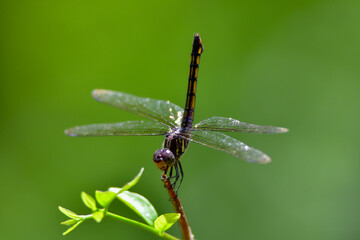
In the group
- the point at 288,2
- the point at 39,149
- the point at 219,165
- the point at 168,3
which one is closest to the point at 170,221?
the point at 219,165

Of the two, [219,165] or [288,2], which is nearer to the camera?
[219,165]

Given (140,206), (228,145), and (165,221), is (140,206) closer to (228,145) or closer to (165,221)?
(165,221)

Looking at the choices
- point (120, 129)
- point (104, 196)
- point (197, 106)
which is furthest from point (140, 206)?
point (197, 106)

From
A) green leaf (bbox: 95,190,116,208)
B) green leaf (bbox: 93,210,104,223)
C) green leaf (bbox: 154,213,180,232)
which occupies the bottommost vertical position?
green leaf (bbox: 154,213,180,232)

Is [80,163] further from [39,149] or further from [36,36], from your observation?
[36,36]

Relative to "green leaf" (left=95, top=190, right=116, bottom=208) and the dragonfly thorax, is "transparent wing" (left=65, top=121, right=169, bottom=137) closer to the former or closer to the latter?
the dragonfly thorax

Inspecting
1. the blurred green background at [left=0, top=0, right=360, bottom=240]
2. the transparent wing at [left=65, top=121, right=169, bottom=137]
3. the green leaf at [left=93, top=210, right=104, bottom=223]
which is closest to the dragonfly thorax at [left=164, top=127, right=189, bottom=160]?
the transparent wing at [left=65, top=121, right=169, bottom=137]
